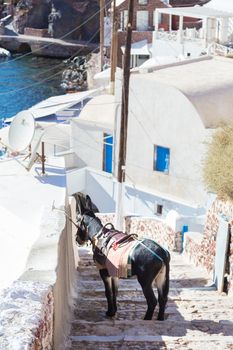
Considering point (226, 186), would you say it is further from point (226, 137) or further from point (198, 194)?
point (198, 194)

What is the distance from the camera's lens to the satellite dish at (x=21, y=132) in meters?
16.5

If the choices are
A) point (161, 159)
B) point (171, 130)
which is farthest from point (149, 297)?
point (161, 159)

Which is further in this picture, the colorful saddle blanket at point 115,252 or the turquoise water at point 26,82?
the turquoise water at point 26,82

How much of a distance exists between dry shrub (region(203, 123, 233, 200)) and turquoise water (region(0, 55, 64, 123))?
38.6 m

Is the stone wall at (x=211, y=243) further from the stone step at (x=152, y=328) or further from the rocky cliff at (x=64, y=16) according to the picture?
the rocky cliff at (x=64, y=16)

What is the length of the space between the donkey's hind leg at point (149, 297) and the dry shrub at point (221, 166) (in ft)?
8.31

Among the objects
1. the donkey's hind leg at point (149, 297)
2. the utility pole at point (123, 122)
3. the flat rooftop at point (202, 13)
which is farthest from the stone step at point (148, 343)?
the flat rooftop at point (202, 13)

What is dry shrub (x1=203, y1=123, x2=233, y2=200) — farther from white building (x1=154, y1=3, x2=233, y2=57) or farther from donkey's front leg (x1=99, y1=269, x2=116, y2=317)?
white building (x1=154, y1=3, x2=233, y2=57)

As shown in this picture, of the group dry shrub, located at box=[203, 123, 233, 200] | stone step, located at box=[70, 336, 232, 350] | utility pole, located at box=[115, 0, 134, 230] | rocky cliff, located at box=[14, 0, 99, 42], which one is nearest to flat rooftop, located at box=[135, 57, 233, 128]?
utility pole, located at box=[115, 0, 134, 230]

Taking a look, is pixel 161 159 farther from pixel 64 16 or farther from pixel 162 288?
pixel 64 16

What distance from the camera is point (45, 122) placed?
29.5 m

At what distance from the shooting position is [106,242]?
757 centimetres

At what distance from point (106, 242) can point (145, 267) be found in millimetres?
594

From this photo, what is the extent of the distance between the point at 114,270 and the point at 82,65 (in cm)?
6040
